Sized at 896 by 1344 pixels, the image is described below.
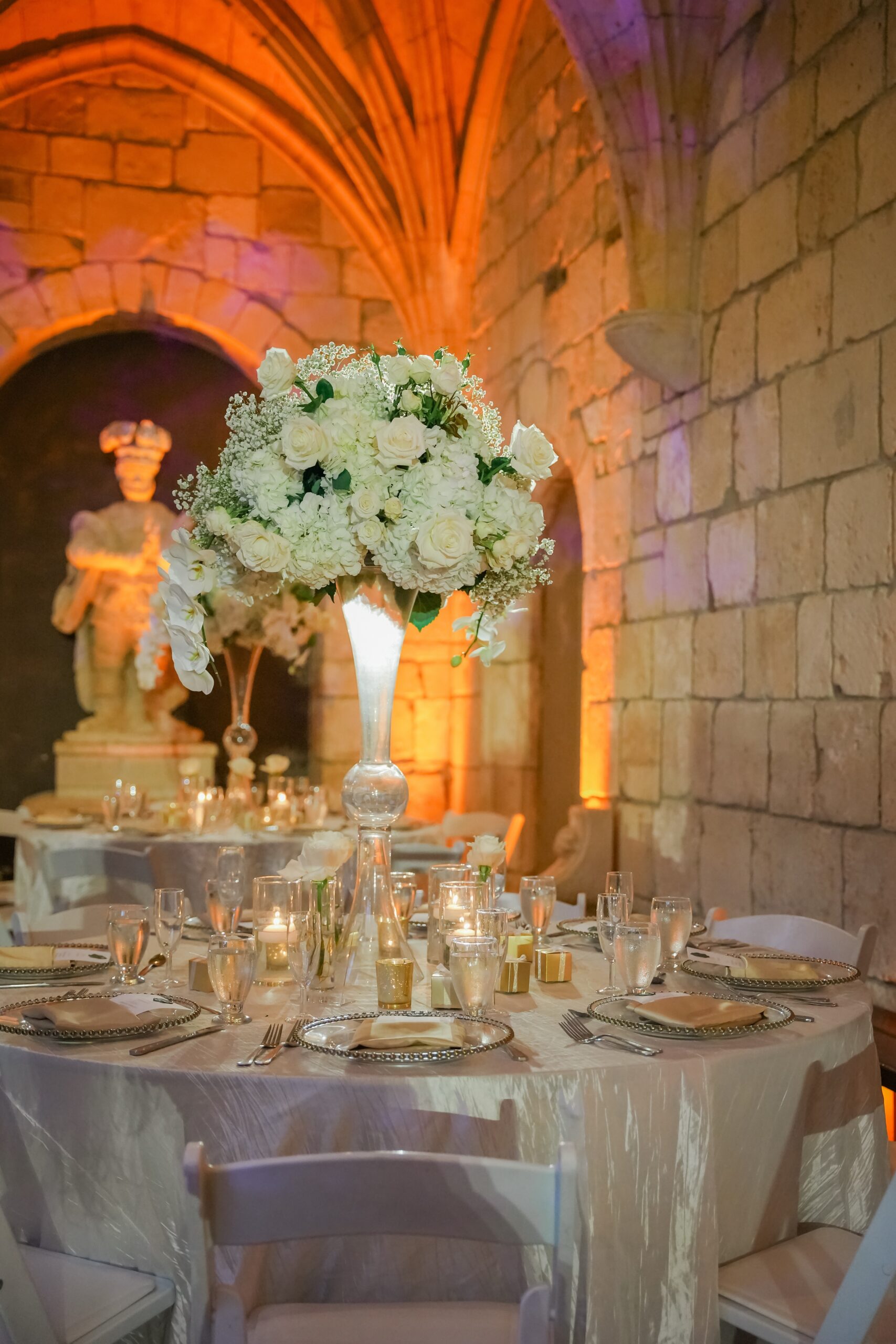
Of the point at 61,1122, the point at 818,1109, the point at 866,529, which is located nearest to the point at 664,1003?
the point at 818,1109

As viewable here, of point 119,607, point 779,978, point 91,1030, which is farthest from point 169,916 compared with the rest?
point 119,607

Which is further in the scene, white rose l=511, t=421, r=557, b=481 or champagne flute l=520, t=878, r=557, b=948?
champagne flute l=520, t=878, r=557, b=948

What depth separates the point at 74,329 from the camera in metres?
7.52

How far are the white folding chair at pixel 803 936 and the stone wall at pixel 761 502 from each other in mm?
516

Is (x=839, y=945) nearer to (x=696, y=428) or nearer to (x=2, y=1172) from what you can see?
(x=2, y=1172)

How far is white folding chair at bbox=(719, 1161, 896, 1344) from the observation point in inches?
56.3

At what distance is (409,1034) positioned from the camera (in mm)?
1739

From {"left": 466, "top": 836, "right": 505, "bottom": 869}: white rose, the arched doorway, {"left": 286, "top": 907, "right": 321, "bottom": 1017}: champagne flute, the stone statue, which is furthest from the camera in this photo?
the arched doorway

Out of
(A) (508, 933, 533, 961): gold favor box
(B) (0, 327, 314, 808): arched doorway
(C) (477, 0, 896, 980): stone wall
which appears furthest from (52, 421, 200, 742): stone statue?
(A) (508, 933, 533, 961): gold favor box

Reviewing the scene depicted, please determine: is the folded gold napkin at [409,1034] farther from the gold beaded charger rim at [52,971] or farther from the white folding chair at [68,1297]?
the gold beaded charger rim at [52,971]

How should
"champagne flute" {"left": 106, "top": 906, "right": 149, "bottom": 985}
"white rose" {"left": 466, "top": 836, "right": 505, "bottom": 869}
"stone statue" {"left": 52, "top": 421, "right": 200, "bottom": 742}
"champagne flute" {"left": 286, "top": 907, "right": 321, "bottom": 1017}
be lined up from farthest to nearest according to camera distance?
"stone statue" {"left": 52, "top": 421, "right": 200, "bottom": 742}, "white rose" {"left": 466, "top": 836, "right": 505, "bottom": 869}, "champagne flute" {"left": 106, "top": 906, "right": 149, "bottom": 985}, "champagne flute" {"left": 286, "top": 907, "right": 321, "bottom": 1017}

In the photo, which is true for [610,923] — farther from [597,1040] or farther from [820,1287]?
[820,1287]

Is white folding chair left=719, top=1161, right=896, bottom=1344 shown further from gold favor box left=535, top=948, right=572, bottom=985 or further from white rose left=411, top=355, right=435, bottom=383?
white rose left=411, top=355, right=435, bottom=383

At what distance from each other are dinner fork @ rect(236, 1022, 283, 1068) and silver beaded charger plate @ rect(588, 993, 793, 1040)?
466mm
